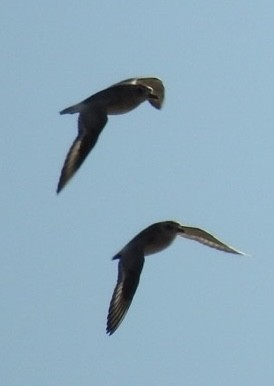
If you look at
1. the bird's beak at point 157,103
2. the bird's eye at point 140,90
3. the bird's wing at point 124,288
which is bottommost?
the bird's wing at point 124,288

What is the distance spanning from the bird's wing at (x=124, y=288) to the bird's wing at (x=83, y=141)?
1350 millimetres

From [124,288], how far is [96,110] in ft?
8.11

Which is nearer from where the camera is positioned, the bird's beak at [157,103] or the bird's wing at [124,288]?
the bird's wing at [124,288]

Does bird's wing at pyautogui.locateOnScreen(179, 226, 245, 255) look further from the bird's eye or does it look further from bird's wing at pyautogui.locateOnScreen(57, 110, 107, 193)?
the bird's eye

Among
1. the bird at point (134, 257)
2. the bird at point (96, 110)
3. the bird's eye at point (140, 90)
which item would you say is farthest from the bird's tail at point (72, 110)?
the bird at point (134, 257)

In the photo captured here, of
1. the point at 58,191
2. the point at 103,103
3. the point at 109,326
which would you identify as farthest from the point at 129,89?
the point at 109,326

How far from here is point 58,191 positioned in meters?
16.8

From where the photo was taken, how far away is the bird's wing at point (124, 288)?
17.5m

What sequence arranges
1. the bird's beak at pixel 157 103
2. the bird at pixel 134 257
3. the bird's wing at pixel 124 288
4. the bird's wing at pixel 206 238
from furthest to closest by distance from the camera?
the bird's beak at pixel 157 103 < the bird's wing at pixel 206 238 < the bird's wing at pixel 124 288 < the bird at pixel 134 257

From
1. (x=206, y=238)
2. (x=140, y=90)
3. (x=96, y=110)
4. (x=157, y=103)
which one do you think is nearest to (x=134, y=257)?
(x=206, y=238)

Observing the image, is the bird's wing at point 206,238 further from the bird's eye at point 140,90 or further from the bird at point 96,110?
the bird's eye at point 140,90

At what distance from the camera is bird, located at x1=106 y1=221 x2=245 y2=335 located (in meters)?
17.4

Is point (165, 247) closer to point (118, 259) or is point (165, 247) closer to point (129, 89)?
point (118, 259)

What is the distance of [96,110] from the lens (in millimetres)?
17688
